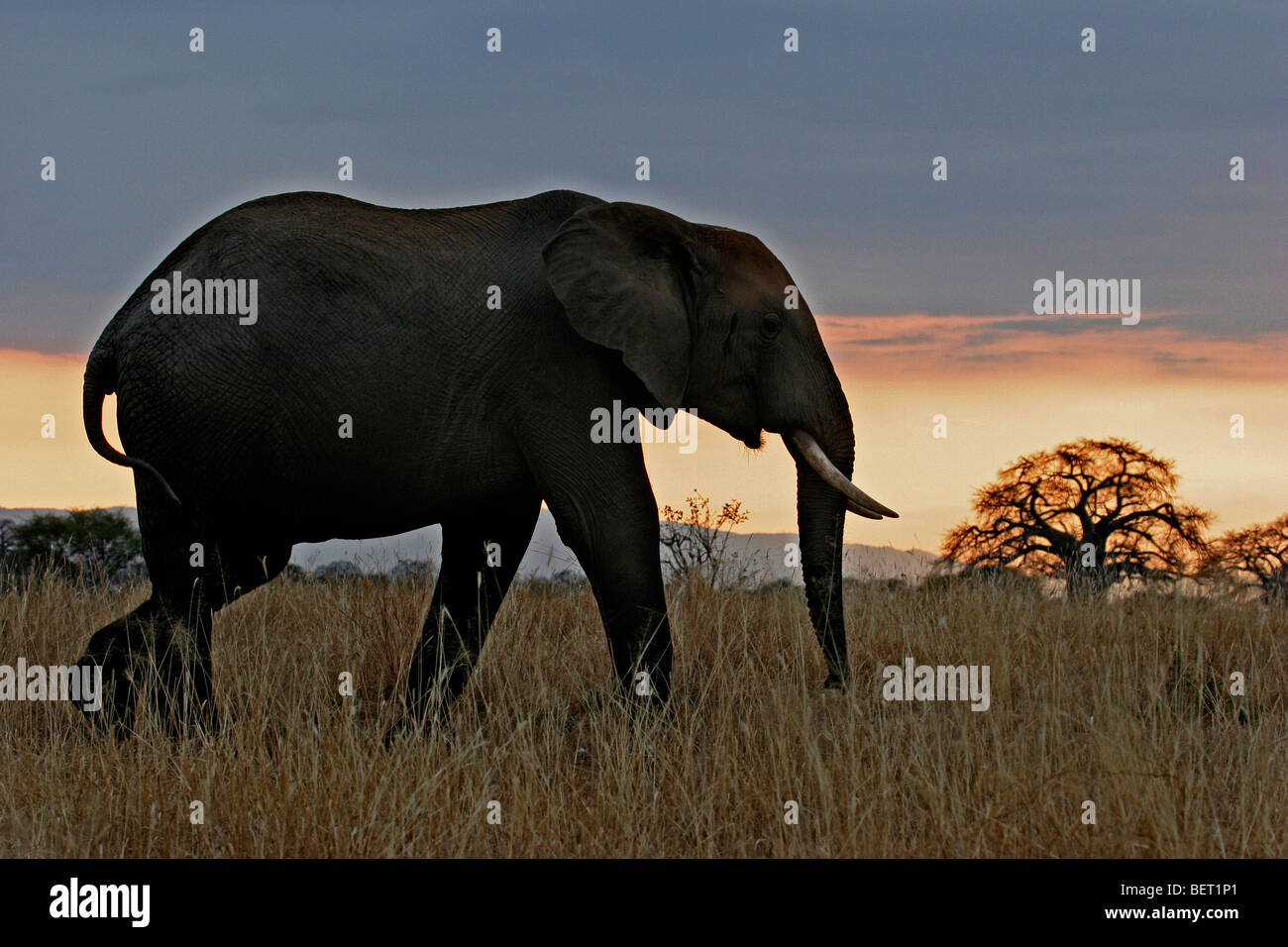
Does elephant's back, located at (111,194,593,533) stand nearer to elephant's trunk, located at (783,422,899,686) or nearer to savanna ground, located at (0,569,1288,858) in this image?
savanna ground, located at (0,569,1288,858)

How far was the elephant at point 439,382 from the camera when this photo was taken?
7.55 metres

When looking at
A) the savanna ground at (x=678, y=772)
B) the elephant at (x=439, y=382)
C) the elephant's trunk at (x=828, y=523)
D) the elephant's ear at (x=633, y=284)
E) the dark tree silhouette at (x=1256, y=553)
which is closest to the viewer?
the savanna ground at (x=678, y=772)

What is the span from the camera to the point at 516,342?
7672 mm

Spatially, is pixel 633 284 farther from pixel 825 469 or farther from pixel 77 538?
pixel 77 538

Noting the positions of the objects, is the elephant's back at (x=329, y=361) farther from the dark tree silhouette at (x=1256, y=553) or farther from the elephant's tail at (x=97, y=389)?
the dark tree silhouette at (x=1256, y=553)

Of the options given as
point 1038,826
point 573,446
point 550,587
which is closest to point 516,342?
point 573,446

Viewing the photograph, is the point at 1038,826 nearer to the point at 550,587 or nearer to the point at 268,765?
the point at 268,765

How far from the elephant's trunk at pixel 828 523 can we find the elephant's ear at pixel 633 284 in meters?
0.91

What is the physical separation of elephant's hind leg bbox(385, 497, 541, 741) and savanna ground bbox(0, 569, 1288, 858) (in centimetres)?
24

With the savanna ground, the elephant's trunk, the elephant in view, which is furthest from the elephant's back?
the elephant's trunk

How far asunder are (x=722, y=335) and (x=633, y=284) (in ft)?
1.99

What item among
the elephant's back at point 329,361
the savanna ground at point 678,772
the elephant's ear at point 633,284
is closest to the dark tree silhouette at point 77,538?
the savanna ground at point 678,772

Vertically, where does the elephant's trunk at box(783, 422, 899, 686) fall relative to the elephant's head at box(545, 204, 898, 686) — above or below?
below

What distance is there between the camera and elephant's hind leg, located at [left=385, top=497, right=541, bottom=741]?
333 inches
